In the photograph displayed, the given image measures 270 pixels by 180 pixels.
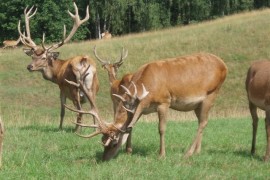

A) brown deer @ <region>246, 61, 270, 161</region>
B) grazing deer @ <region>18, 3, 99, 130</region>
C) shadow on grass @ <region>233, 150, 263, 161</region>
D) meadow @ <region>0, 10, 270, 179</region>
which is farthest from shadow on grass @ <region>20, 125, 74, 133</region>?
brown deer @ <region>246, 61, 270, 161</region>

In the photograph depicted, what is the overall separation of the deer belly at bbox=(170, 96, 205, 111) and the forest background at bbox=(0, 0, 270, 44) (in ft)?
138

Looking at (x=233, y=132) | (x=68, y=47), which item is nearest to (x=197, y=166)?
(x=233, y=132)

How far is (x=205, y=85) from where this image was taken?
9.11 metres

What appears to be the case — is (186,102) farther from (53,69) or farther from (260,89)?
(53,69)

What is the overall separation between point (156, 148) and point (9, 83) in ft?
61.1

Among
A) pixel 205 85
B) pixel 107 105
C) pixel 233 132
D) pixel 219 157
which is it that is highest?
pixel 205 85

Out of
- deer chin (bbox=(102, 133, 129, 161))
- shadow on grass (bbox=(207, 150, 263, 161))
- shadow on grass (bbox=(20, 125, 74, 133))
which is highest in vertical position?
deer chin (bbox=(102, 133, 129, 161))

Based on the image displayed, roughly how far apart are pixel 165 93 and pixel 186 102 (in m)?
Answer: 0.50

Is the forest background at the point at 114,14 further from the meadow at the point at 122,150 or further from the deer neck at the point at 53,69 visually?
the deer neck at the point at 53,69

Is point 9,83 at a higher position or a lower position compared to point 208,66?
lower

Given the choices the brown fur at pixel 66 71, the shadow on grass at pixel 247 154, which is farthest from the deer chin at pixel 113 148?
the brown fur at pixel 66 71

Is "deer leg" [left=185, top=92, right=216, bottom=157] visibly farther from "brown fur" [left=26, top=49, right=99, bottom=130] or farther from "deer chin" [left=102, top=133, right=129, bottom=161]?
"brown fur" [left=26, top=49, right=99, bottom=130]

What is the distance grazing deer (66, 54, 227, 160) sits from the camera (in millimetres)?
8102

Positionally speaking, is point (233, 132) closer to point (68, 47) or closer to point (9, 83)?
point (9, 83)
